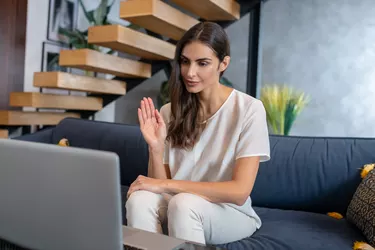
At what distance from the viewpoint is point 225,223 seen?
122 cm

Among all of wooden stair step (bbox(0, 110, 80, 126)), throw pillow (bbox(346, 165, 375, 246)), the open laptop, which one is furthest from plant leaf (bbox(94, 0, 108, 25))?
the open laptop

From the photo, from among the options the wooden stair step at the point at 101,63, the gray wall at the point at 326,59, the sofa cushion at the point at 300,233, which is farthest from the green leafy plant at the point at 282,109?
the sofa cushion at the point at 300,233

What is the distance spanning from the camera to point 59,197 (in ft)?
1.89

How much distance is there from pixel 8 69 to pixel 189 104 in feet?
7.04

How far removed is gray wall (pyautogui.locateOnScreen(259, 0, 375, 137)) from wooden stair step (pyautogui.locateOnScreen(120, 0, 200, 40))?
0.68 m

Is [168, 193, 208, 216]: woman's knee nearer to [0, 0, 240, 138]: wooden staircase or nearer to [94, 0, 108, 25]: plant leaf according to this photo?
[0, 0, 240, 138]: wooden staircase

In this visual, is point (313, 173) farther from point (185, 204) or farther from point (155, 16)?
point (155, 16)

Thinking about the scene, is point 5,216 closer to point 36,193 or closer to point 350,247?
point 36,193

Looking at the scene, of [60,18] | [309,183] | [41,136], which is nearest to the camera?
[309,183]

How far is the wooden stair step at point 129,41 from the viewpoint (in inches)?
99.2

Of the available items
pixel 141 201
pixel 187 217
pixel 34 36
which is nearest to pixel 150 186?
pixel 141 201

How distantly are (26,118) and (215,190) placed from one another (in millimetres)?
2087

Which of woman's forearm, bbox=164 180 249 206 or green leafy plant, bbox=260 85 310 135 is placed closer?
woman's forearm, bbox=164 180 249 206

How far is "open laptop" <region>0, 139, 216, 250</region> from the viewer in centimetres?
54
